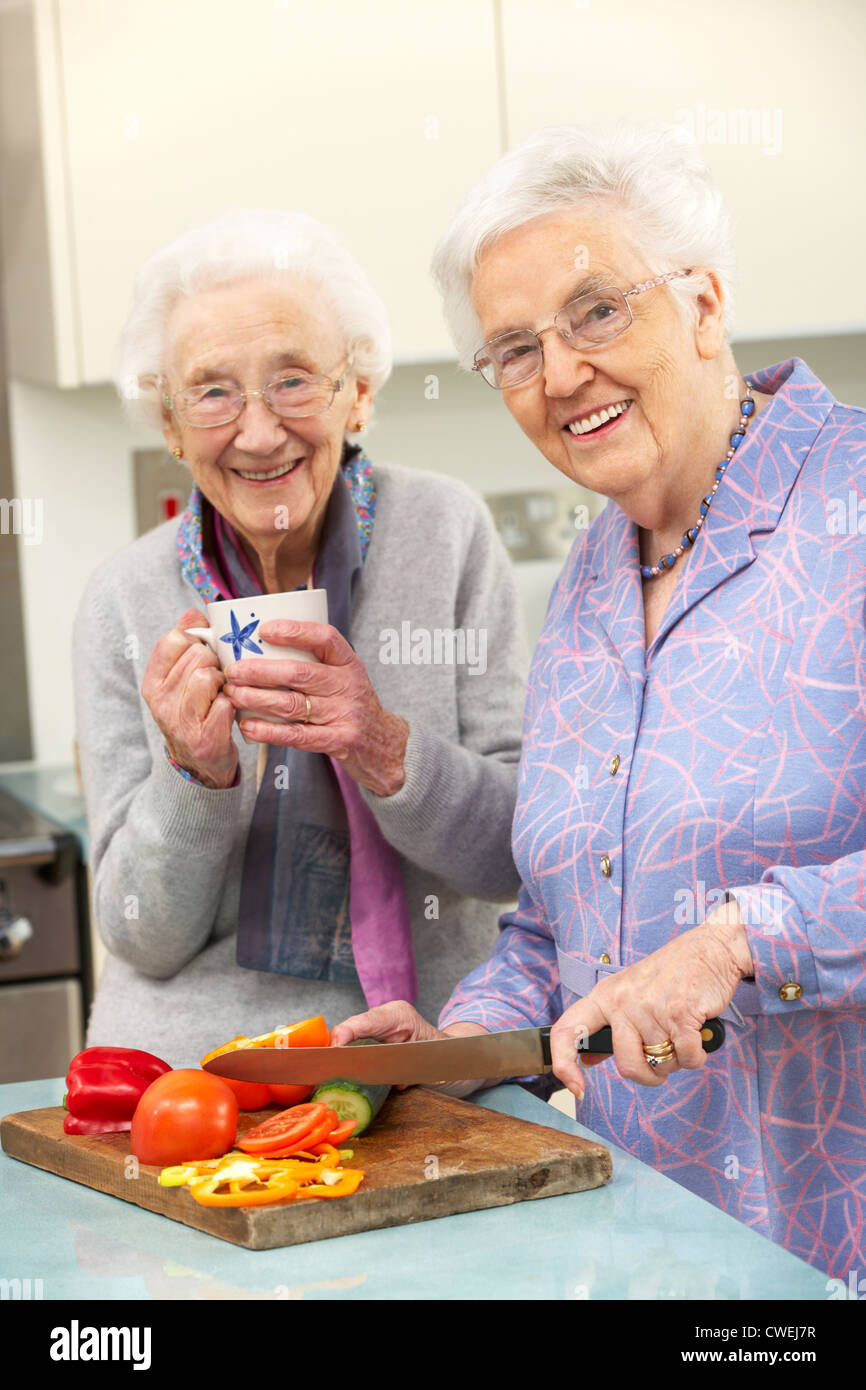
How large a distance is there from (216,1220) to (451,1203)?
131 mm

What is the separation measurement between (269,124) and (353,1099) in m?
1.82

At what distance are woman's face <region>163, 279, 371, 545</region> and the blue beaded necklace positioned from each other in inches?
13.1

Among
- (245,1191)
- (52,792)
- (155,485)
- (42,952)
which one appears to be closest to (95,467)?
(155,485)

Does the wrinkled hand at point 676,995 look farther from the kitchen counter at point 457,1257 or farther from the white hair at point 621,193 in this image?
the white hair at point 621,193

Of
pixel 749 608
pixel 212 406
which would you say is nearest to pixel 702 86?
Answer: pixel 212 406

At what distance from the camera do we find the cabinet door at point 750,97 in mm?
2396

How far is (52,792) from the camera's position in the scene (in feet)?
8.50

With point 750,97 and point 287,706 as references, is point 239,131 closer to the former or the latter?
point 750,97

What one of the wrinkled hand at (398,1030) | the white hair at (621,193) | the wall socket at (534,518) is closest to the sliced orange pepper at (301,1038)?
the wrinkled hand at (398,1030)

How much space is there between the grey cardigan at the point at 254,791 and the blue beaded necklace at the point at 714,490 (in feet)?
0.84

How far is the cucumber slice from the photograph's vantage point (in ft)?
3.07

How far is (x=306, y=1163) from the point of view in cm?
87
